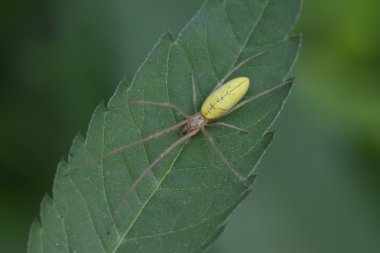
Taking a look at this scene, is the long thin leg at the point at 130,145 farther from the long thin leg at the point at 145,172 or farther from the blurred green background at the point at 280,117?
the blurred green background at the point at 280,117

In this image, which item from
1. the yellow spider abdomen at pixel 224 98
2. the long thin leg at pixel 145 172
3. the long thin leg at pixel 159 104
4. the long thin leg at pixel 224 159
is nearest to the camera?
the long thin leg at pixel 145 172

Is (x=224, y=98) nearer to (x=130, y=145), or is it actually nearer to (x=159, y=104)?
(x=159, y=104)

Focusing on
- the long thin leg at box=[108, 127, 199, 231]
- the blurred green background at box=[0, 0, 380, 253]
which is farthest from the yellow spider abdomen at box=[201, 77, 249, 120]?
the blurred green background at box=[0, 0, 380, 253]

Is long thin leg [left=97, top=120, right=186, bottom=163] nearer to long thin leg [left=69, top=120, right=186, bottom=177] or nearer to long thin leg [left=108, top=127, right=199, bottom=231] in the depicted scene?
long thin leg [left=69, top=120, right=186, bottom=177]

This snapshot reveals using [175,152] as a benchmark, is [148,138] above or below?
above

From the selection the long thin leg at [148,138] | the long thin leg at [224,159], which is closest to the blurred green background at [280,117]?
the long thin leg at [224,159]

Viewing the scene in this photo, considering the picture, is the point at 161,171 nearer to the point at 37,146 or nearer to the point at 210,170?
the point at 210,170

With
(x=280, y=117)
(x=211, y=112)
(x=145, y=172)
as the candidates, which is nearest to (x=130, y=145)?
(x=145, y=172)
